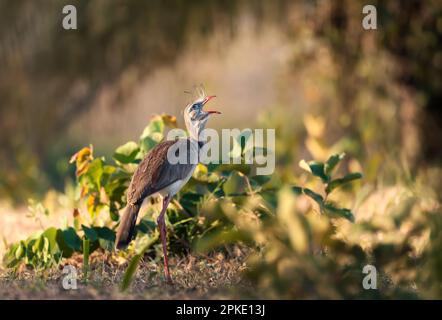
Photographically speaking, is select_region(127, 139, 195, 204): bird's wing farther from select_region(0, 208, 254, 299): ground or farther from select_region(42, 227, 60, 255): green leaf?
select_region(42, 227, 60, 255): green leaf

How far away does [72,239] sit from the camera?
3.69 m

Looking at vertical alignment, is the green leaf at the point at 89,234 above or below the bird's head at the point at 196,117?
below

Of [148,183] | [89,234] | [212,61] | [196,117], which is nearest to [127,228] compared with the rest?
[148,183]

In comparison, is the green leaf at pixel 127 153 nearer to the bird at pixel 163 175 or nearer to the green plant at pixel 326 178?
the bird at pixel 163 175

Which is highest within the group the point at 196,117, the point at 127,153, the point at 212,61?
the point at 212,61

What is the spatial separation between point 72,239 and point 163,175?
0.64 m

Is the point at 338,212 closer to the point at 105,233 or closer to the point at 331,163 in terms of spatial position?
the point at 331,163

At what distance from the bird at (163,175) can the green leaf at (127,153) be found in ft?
1.42

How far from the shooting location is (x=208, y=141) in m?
3.74

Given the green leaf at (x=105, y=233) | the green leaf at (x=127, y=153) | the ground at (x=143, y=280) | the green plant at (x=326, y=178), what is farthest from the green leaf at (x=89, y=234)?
the green plant at (x=326, y=178)

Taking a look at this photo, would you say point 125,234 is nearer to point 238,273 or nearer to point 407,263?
point 238,273

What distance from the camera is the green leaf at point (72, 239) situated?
3670 mm

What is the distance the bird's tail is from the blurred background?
322 cm
